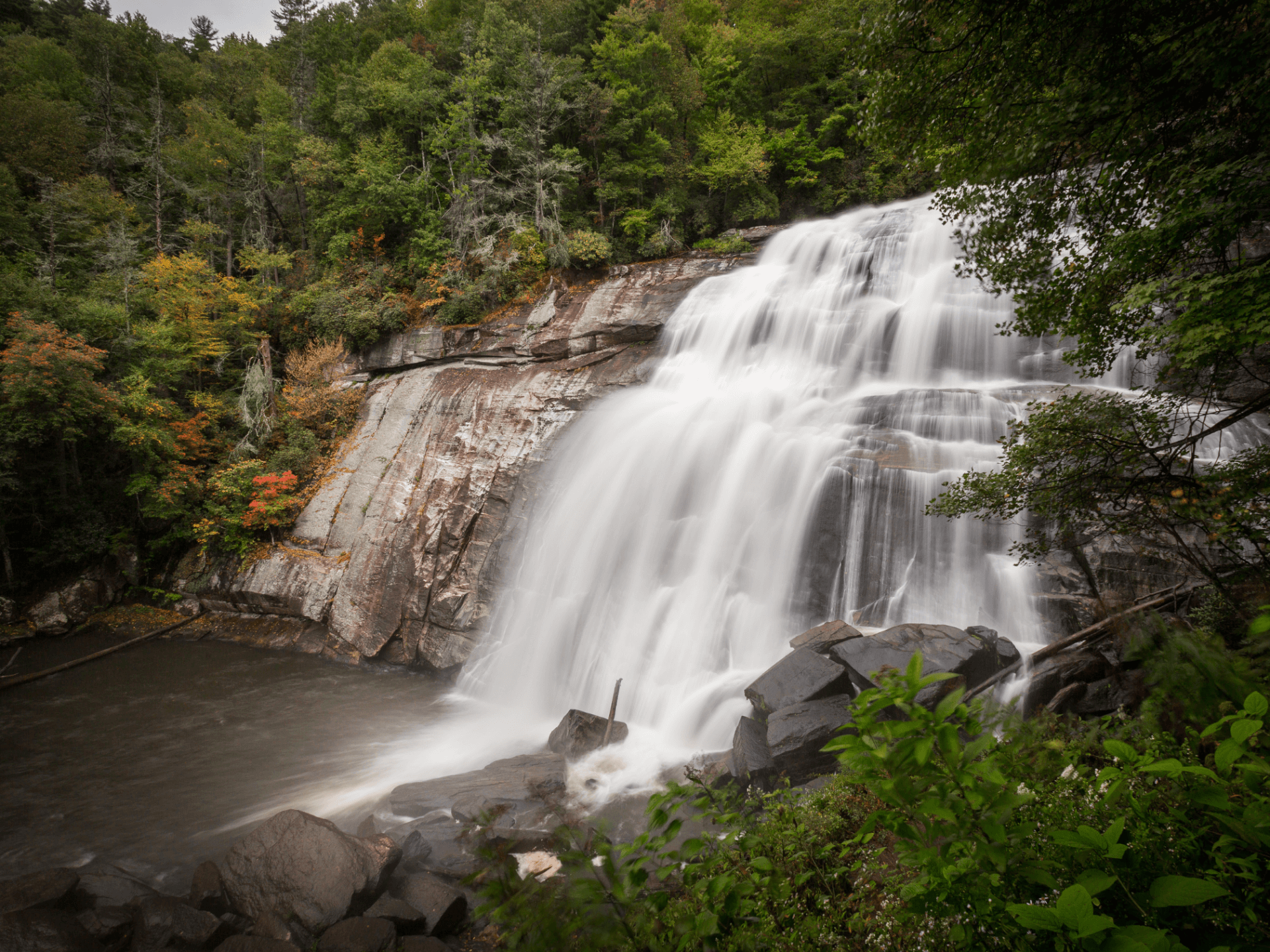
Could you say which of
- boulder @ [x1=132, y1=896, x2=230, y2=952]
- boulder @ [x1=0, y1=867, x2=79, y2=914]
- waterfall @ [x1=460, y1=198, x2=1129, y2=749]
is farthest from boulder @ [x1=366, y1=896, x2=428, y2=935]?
waterfall @ [x1=460, y1=198, x2=1129, y2=749]

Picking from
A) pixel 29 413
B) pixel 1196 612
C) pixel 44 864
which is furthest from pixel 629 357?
pixel 29 413

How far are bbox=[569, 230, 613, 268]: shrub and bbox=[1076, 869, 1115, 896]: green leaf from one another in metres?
16.6

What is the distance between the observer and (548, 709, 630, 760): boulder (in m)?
7.96

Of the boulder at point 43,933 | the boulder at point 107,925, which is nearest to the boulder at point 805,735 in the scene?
the boulder at point 107,925

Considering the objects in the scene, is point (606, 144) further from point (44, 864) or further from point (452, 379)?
point (44, 864)

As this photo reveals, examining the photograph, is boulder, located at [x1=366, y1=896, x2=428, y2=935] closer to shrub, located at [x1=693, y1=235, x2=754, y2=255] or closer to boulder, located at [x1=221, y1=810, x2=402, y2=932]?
boulder, located at [x1=221, y1=810, x2=402, y2=932]

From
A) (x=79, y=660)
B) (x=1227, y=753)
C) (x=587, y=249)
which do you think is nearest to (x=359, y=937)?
(x=1227, y=753)

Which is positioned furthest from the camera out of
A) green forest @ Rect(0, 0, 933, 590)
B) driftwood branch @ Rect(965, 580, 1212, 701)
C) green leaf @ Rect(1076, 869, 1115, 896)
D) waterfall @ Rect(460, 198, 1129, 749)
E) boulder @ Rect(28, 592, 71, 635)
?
green forest @ Rect(0, 0, 933, 590)

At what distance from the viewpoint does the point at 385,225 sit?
63.1 feet

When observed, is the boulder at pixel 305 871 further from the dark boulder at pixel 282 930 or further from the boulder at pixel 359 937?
the boulder at pixel 359 937

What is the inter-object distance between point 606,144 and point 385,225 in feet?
28.5

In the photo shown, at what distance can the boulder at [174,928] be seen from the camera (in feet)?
15.8

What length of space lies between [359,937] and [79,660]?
13.2 m

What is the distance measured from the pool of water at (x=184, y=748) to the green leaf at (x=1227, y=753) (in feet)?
28.8
